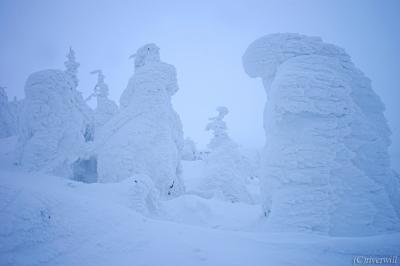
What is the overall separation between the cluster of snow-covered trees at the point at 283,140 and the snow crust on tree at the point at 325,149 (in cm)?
3

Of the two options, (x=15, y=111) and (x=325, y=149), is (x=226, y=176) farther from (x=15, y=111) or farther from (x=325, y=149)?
(x=15, y=111)

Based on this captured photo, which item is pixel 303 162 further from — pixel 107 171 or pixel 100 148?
pixel 100 148

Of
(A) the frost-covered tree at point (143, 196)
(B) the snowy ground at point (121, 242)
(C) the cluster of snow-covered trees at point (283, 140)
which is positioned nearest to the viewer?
(B) the snowy ground at point (121, 242)

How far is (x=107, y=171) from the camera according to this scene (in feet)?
42.0

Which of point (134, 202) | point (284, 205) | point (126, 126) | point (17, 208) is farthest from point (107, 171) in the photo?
point (284, 205)

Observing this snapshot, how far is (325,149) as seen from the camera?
7418 mm

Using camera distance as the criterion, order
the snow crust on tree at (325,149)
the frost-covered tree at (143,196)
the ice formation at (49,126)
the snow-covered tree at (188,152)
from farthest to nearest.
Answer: the snow-covered tree at (188,152)
the ice formation at (49,126)
the frost-covered tree at (143,196)
the snow crust on tree at (325,149)

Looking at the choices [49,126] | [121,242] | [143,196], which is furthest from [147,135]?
[121,242]

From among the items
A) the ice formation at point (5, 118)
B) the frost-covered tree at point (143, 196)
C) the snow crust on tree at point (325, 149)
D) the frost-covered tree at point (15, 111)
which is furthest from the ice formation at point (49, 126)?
the frost-covered tree at point (15, 111)

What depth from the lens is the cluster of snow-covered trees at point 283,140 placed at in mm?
7012

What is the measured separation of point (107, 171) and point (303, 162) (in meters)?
10.1

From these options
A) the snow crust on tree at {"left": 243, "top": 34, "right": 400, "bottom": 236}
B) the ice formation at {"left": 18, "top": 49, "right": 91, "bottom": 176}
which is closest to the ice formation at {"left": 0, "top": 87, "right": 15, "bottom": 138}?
the ice formation at {"left": 18, "top": 49, "right": 91, "bottom": 176}

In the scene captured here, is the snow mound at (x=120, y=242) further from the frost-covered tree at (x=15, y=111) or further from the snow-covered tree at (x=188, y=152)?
the snow-covered tree at (x=188, y=152)

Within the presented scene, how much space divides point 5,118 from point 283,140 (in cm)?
2987
